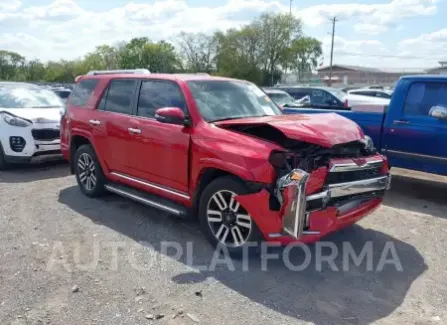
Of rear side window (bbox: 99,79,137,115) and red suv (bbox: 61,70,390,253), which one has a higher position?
rear side window (bbox: 99,79,137,115)

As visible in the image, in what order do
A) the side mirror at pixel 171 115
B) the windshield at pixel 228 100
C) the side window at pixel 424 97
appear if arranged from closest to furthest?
1. the side mirror at pixel 171 115
2. the windshield at pixel 228 100
3. the side window at pixel 424 97

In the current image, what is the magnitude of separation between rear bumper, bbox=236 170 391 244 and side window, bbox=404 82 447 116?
2.72 m

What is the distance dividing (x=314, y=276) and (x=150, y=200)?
2.09 metres

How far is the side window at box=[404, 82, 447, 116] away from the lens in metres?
6.18

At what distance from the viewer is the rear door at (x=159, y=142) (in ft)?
15.3

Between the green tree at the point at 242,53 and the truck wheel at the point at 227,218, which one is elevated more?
the green tree at the point at 242,53

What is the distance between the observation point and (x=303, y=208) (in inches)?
143

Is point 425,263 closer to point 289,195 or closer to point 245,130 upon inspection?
point 289,195

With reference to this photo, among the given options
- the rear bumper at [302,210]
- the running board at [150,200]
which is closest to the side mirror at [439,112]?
the rear bumper at [302,210]

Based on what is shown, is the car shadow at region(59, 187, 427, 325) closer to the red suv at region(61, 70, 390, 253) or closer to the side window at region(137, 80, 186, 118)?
the red suv at region(61, 70, 390, 253)

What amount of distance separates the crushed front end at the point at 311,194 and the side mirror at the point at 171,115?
1.14 m

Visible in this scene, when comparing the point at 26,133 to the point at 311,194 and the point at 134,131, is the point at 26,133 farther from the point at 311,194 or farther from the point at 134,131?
the point at 311,194

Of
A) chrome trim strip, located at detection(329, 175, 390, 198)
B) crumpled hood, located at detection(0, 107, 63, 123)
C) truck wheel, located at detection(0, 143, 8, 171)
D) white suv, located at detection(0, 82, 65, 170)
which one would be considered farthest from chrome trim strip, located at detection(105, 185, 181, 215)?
truck wheel, located at detection(0, 143, 8, 171)

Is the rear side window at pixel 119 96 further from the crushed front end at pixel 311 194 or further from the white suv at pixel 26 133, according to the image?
the white suv at pixel 26 133
